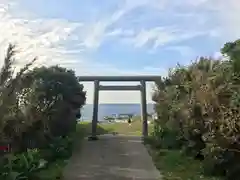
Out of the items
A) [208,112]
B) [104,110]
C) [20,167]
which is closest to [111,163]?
[20,167]

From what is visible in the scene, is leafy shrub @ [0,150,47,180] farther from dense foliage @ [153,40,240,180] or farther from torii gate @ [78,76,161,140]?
torii gate @ [78,76,161,140]

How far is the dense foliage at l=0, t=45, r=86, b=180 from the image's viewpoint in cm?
923


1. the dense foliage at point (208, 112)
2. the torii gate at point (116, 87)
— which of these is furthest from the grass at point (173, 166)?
the torii gate at point (116, 87)

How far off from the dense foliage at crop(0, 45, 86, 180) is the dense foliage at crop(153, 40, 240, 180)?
14.7 ft

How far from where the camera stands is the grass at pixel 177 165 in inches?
499

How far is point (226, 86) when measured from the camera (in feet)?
38.5

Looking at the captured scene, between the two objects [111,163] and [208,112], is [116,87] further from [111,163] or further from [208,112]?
[208,112]

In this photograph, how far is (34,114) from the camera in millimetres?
15195

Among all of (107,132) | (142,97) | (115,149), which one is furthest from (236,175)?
(107,132)

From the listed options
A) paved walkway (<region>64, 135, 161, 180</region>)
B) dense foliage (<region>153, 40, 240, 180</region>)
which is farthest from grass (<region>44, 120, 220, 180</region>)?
dense foliage (<region>153, 40, 240, 180</region>)

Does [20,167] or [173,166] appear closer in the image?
[20,167]

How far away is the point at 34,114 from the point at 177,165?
200 inches

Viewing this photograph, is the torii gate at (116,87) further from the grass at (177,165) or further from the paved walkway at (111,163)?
the grass at (177,165)

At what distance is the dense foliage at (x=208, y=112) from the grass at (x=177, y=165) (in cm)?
38
